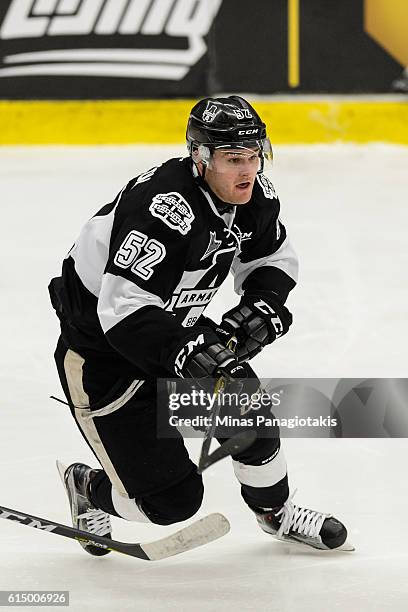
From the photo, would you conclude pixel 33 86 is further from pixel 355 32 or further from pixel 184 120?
pixel 355 32

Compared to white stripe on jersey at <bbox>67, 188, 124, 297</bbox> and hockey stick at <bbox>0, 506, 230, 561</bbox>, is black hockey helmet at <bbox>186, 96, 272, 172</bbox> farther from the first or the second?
hockey stick at <bbox>0, 506, 230, 561</bbox>

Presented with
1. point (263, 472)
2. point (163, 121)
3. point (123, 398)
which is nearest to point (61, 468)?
point (123, 398)

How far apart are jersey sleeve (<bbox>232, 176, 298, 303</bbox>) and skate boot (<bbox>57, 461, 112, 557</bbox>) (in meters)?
0.64

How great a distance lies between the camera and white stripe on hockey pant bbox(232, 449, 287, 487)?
2.90 m

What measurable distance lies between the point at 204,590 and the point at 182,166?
0.96 m

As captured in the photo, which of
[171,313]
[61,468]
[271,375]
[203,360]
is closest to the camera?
[203,360]

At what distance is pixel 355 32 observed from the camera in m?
6.58

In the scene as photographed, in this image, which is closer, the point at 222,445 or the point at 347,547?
the point at 222,445

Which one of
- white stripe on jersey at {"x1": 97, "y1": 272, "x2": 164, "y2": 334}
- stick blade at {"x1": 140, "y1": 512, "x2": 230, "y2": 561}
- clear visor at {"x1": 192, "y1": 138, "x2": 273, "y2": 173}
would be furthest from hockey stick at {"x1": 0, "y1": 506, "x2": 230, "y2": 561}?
clear visor at {"x1": 192, "y1": 138, "x2": 273, "y2": 173}

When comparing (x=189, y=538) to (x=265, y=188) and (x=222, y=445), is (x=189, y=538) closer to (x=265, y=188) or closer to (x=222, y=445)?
(x=222, y=445)

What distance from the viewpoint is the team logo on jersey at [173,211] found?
8.55 ft

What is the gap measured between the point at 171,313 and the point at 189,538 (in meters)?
0.53
